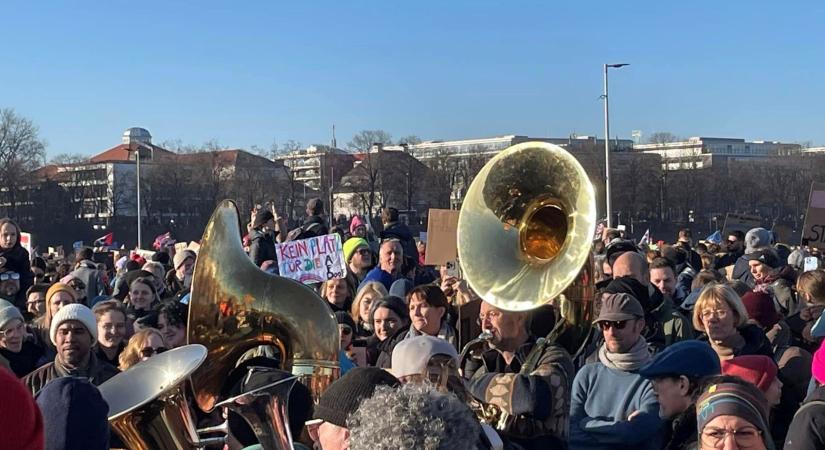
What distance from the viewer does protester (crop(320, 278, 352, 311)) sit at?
751 cm

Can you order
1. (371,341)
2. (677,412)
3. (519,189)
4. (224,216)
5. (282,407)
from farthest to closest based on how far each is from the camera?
1. (371,341)
2. (519,189)
3. (224,216)
4. (677,412)
5. (282,407)

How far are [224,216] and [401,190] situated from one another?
2558 inches

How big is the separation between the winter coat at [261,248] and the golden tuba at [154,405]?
19.9 ft

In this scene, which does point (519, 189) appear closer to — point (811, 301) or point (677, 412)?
point (677, 412)

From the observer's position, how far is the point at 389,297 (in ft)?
20.5

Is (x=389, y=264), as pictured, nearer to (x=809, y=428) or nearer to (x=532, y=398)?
(x=532, y=398)

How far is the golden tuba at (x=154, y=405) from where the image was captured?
3.17 meters

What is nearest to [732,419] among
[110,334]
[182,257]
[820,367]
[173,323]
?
[820,367]

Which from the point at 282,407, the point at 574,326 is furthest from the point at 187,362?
the point at 574,326

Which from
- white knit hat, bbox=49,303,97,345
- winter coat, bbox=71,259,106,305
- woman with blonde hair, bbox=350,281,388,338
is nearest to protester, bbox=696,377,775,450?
white knit hat, bbox=49,303,97,345

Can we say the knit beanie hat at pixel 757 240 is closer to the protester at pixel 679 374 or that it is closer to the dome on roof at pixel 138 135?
the protester at pixel 679 374

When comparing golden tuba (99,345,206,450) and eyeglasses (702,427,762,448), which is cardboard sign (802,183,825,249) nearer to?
eyeglasses (702,427,762,448)

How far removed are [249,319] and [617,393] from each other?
157 centimetres

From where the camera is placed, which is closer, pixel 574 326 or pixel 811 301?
pixel 574 326
